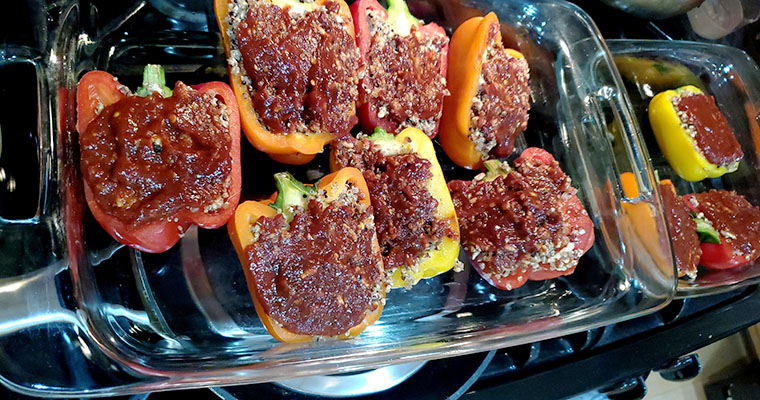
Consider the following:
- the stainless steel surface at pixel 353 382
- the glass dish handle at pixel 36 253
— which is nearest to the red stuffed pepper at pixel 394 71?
the stainless steel surface at pixel 353 382

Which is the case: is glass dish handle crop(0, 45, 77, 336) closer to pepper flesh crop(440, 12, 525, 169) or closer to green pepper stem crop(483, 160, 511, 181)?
pepper flesh crop(440, 12, 525, 169)

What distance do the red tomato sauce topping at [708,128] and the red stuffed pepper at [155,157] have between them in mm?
2005

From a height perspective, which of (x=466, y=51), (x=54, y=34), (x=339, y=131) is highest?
(x=54, y=34)

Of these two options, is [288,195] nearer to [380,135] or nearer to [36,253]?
[380,135]

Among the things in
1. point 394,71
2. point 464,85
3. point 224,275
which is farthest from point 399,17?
point 224,275

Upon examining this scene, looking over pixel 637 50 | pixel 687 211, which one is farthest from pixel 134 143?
pixel 687 211

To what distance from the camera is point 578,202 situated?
1975 millimetres

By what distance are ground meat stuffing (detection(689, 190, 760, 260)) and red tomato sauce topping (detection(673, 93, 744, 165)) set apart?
0.55 ft

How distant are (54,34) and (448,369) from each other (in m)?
1.50

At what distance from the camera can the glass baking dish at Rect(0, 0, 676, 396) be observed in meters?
1.27

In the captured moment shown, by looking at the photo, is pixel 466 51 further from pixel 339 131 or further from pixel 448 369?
pixel 448 369

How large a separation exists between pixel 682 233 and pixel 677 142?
1.47 feet

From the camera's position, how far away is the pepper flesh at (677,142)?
2.38 metres

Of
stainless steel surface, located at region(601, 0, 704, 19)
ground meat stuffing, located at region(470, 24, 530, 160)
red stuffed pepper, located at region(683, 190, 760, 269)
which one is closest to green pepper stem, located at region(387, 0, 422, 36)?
ground meat stuffing, located at region(470, 24, 530, 160)
